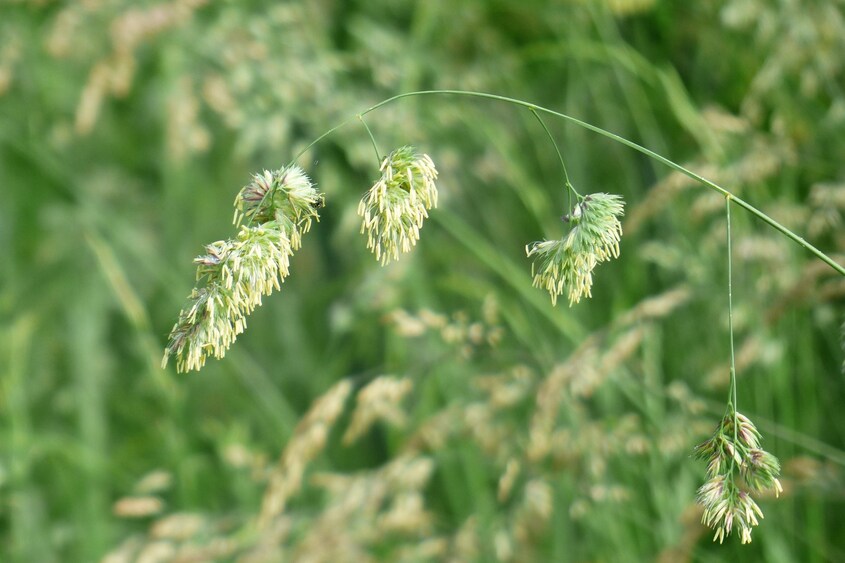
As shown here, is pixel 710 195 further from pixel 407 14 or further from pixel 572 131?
pixel 407 14

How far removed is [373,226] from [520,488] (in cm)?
109

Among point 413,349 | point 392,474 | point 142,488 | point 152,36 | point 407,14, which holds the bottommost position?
point 392,474

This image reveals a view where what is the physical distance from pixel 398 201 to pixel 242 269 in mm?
123

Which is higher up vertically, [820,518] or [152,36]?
[152,36]

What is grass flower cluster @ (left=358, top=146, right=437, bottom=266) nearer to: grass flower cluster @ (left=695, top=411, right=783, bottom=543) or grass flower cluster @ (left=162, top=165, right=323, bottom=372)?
grass flower cluster @ (left=162, top=165, right=323, bottom=372)

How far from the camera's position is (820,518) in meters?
1.45

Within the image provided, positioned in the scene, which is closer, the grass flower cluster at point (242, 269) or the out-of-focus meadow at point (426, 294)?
the grass flower cluster at point (242, 269)

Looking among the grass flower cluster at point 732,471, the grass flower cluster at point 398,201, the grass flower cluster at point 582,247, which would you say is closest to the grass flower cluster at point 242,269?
the grass flower cluster at point 398,201

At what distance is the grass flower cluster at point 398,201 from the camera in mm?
681

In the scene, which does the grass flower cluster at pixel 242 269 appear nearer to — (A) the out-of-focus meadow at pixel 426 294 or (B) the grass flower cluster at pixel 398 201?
(B) the grass flower cluster at pixel 398 201

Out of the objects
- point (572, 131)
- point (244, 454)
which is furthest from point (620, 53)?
point (244, 454)

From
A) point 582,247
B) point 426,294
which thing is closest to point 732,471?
point 582,247

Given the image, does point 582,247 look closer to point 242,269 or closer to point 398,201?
point 398,201

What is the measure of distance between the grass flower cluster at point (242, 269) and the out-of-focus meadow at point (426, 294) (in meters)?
0.64
